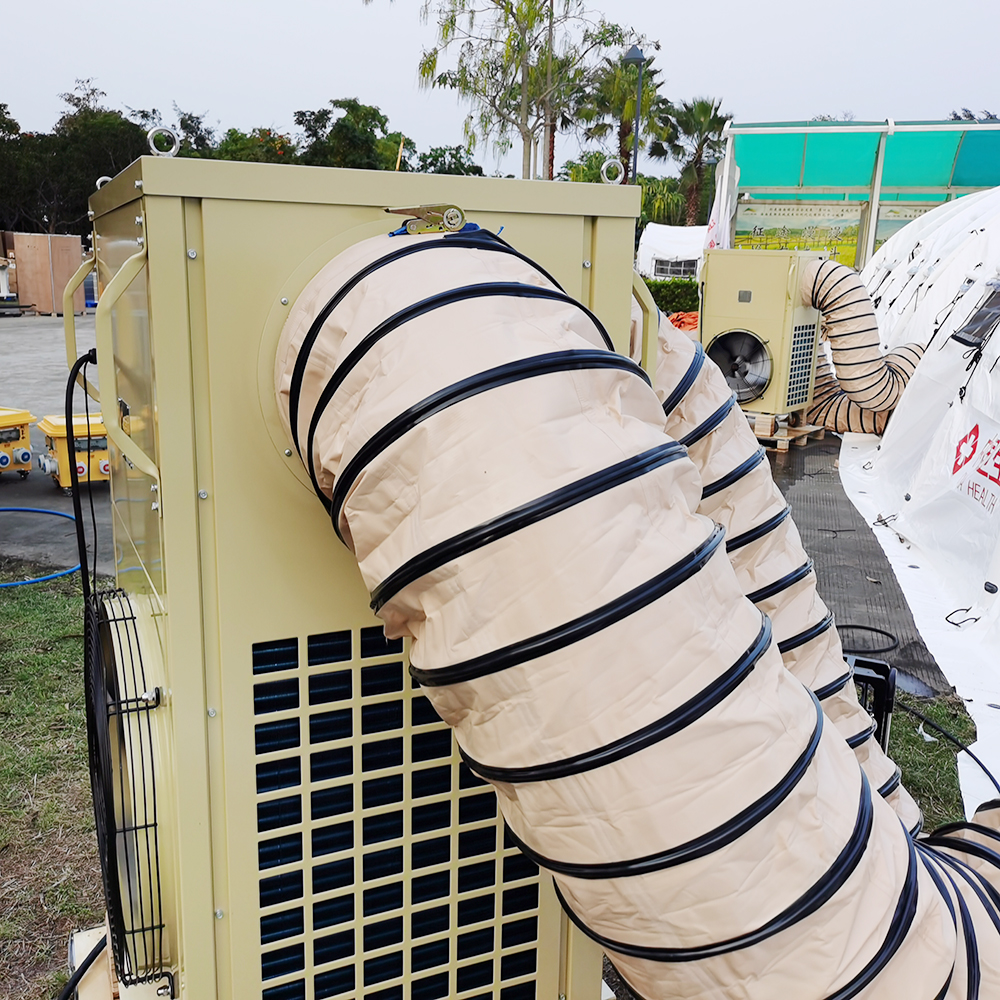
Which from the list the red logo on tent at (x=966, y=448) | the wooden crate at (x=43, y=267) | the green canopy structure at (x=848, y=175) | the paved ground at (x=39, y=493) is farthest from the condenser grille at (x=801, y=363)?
the wooden crate at (x=43, y=267)

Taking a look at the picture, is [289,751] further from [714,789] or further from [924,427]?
[924,427]

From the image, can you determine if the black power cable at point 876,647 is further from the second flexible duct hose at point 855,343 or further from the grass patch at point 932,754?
the second flexible duct hose at point 855,343

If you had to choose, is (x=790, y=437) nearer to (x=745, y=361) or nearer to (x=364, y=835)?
(x=745, y=361)

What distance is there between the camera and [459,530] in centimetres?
102

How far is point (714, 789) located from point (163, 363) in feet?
3.02

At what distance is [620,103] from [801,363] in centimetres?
1828

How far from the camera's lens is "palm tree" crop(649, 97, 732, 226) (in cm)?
3641

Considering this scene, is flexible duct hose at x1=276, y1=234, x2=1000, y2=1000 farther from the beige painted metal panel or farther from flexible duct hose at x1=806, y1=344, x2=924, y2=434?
flexible duct hose at x1=806, y1=344, x2=924, y2=434

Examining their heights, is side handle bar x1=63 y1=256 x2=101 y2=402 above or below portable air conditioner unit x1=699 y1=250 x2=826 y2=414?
above

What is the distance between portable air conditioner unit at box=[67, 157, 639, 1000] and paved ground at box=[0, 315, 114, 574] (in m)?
4.52

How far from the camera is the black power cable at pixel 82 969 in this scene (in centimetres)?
Answer: 218

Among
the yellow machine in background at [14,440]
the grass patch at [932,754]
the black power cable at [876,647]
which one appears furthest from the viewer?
the yellow machine in background at [14,440]

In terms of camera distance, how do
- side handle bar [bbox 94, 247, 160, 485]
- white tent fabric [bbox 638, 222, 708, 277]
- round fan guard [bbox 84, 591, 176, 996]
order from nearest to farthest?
side handle bar [bbox 94, 247, 160, 485]
round fan guard [bbox 84, 591, 176, 996]
white tent fabric [bbox 638, 222, 708, 277]

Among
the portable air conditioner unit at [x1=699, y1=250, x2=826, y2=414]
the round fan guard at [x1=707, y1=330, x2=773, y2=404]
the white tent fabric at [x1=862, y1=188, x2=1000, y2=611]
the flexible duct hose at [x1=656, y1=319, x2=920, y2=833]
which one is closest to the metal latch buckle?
the flexible duct hose at [x1=656, y1=319, x2=920, y2=833]
